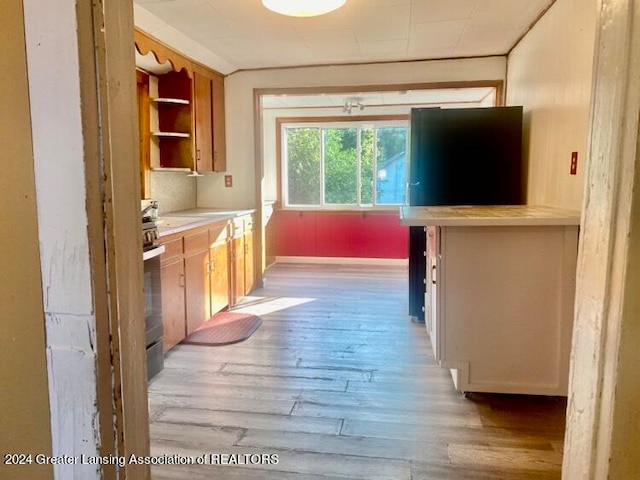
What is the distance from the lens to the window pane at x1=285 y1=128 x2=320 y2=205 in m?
6.58

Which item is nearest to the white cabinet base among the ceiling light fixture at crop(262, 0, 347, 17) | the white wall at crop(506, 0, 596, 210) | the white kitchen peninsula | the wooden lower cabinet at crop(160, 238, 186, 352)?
the white kitchen peninsula

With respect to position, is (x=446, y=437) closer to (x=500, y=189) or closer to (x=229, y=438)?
(x=229, y=438)

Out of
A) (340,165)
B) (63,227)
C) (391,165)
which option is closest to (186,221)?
(63,227)

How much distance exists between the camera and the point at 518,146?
3326mm

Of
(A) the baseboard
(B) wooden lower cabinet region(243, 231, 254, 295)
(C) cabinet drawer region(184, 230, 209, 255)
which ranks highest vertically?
(C) cabinet drawer region(184, 230, 209, 255)

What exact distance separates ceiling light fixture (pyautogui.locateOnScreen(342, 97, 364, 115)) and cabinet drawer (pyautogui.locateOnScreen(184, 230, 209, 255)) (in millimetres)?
2837

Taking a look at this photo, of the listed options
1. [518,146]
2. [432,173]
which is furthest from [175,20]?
[518,146]

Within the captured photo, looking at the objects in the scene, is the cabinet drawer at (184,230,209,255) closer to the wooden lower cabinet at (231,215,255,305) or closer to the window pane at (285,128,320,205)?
the wooden lower cabinet at (231,215,255,305)

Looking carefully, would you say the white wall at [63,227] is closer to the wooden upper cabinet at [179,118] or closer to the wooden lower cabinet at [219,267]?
the wooden lower cabinet at [219,267]

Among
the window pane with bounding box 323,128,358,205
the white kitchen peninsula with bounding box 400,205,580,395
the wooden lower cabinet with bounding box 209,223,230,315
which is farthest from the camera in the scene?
the window pane with bounding box 323,128,358,205

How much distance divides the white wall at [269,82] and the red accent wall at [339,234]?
1778mm

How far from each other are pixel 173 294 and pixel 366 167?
4.07 metres

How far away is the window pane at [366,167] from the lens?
6.48 m

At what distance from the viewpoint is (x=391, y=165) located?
255 inches
